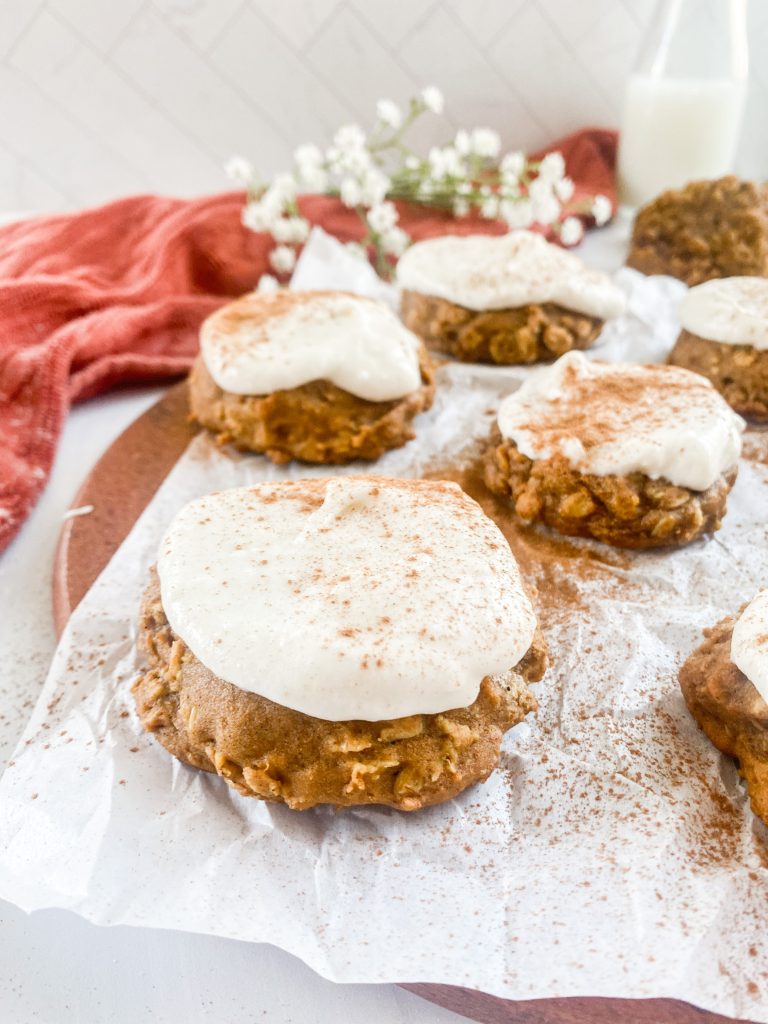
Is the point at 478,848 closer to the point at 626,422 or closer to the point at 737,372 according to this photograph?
the point at 626,422

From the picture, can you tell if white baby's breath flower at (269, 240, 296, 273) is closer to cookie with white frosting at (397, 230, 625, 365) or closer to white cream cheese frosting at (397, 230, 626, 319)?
white cream cheese frosting at (397, 230, 626, 319)

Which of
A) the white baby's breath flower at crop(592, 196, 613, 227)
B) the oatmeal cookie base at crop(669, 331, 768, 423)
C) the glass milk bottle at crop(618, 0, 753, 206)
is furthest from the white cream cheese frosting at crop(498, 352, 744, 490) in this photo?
A: the glass milk bottle at crop(618, 0, 753, 206)

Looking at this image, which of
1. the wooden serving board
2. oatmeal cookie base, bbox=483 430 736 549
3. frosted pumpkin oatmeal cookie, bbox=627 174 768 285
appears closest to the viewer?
the wooden serving board

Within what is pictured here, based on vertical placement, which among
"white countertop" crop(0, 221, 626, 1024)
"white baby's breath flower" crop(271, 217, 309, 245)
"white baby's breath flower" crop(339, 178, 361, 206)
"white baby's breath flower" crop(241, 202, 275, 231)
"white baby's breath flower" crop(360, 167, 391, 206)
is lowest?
"white baby's breath flower" crop(360, 167, 391, 206)

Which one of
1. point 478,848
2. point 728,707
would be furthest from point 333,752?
point 728,707

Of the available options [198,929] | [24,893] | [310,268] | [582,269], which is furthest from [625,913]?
[310,268]

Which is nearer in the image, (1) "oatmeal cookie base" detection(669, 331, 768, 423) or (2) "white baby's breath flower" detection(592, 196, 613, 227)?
(1) "oatmeal cookie base" detection(669, 331, 768, 423)
